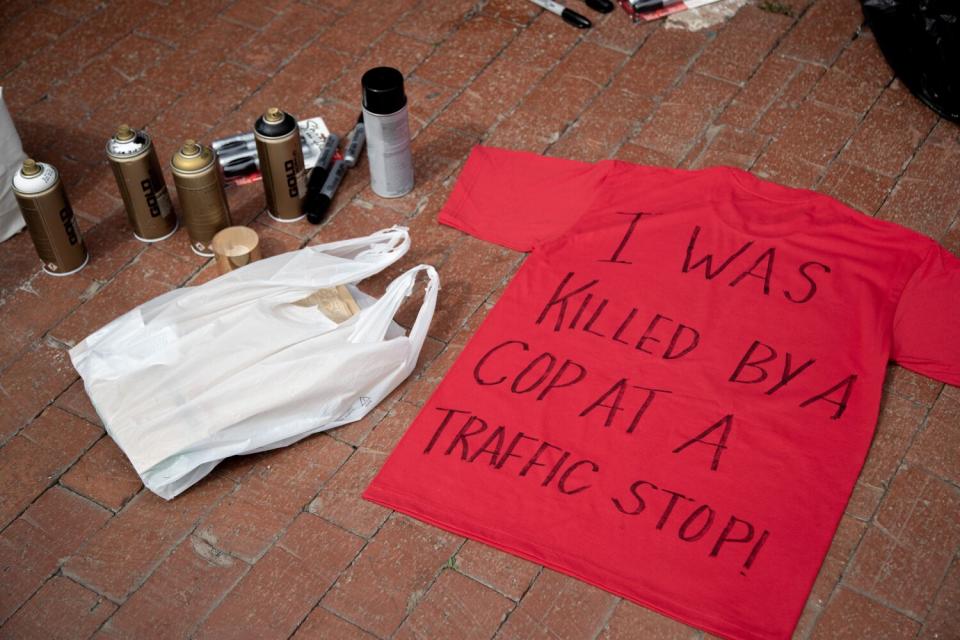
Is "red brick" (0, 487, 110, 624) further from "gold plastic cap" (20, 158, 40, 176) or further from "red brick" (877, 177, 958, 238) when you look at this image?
"red brick" (877, 177, 958, 238)

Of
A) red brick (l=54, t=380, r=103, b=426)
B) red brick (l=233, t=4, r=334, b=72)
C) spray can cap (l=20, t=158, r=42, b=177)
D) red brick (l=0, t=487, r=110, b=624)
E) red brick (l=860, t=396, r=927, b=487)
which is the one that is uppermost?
spray can cap (l=20, t=158, r=42, b=177)

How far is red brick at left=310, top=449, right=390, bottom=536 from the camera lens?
220cm

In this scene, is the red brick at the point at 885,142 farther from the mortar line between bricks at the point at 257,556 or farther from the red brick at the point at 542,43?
the mortar line between bricks at the point at 257,556

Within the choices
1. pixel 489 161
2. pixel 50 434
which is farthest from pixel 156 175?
pixel 489 161

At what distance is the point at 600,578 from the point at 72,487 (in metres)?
1.20

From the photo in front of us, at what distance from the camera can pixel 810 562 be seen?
2111 mm

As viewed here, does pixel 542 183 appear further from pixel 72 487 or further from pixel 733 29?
pixel 72 487

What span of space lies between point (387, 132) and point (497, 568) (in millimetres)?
1213

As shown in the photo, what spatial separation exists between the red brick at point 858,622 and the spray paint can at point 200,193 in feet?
5.78

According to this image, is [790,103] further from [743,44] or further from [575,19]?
[575,19]

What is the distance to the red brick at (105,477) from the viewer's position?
2.26 meters

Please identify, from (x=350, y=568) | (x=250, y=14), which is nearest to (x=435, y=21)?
(x=250, y=14)

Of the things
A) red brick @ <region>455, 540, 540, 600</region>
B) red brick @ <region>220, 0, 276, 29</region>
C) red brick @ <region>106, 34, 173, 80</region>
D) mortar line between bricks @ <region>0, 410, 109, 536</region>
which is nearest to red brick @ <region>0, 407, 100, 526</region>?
mortar line between bricks @ <region>0, 410, 109, 536</region>

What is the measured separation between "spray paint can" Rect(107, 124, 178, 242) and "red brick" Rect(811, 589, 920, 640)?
1926mm
